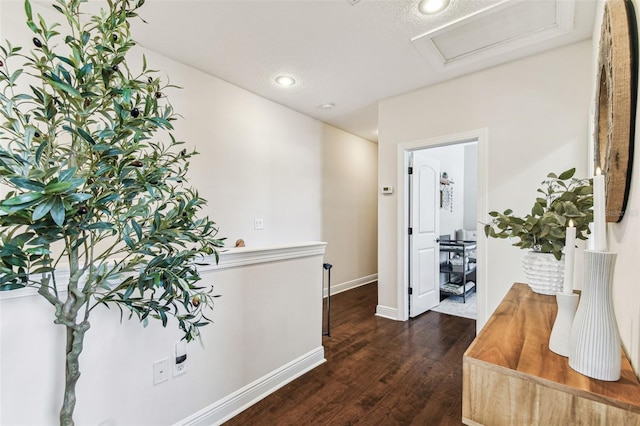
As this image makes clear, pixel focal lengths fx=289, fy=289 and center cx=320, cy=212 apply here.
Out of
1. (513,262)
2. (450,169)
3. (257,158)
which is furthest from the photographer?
(450,169)

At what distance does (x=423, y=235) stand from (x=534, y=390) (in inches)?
119

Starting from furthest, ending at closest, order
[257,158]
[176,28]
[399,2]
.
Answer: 1. [257,158]
2. [176,28]
3. [399,2]

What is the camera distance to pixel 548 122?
2.50 metres

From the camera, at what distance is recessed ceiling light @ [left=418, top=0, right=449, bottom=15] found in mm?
1939

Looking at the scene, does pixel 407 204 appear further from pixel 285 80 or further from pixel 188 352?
pixel 188 352

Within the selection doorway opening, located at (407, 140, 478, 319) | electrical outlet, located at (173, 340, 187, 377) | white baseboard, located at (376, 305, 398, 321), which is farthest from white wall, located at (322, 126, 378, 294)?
electrical outlet, located at (173, 340, 187, 377)

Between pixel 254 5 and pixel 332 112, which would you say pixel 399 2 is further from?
pixel 332 112

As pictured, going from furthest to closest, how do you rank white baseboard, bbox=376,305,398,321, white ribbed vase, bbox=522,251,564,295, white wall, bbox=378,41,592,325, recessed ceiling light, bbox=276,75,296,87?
white baseboard, bbox=376,305,398,321 → recessed ceiling light, bbox=276,75,296,87 → white wall, bbox=378,41,592,325 → white ribbed vase, bbox=522,251,564,295

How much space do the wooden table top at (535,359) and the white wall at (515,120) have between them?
5.07ft

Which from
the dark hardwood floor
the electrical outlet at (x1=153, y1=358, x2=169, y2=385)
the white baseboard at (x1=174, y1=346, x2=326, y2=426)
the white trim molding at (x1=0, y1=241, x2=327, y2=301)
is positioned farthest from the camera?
the dark hardwood floor

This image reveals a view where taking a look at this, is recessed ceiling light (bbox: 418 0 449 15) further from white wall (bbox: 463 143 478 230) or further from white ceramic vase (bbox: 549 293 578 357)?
white wall (bbox: 463 143 478 230)

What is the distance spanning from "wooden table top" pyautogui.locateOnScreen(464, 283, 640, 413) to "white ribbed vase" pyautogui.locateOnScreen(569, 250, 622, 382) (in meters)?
0.03

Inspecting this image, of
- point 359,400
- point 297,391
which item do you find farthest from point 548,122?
point 297,391

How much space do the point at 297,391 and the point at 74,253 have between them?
1669mm
